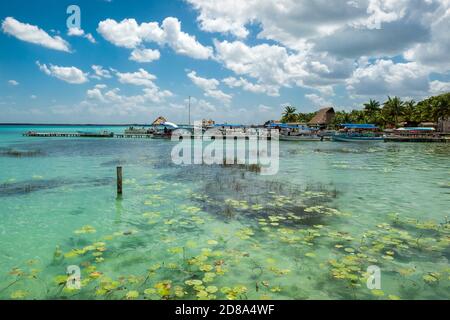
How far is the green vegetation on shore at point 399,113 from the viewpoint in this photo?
68.1 m

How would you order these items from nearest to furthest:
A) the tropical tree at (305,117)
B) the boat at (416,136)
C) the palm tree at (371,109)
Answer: the boat at (416,136) → the palm tree at (371,109) → the tropical tree at (305,117)

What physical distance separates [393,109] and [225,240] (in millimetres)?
83414

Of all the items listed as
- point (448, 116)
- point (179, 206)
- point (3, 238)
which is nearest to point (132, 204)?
point (179, 206)

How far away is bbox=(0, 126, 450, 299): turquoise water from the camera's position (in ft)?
19.8

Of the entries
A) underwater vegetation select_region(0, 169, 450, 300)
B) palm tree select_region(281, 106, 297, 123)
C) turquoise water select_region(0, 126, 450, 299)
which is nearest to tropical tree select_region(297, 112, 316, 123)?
palm tree select_region(281, 106, 297, 123)

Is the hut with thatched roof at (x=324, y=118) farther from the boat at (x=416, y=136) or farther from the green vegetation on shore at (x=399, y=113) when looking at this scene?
the boat at (x=416, y=136)

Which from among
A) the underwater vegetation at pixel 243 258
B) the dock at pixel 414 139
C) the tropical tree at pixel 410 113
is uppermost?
the tropical tree at pixel 410 113

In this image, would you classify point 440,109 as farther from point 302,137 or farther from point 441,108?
point 302,137

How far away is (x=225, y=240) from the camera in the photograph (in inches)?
337

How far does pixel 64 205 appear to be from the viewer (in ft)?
41.3

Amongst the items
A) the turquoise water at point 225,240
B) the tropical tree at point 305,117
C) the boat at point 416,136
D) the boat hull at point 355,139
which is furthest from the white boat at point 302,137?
the tropical tree at point 305,117

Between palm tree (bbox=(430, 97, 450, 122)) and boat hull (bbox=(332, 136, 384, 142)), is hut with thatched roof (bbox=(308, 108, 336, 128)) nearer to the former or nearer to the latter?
palm tree (bbox=(430, 97, 450, 122))

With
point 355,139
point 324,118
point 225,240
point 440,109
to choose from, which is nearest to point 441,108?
point 440,109
